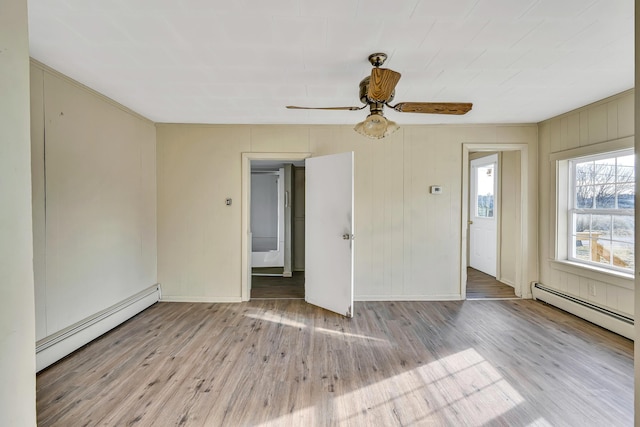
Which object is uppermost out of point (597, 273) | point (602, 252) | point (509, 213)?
point (509, 213)

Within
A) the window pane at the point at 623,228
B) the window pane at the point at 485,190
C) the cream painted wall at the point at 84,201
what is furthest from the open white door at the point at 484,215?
the cream painted wall at the point at 84,201

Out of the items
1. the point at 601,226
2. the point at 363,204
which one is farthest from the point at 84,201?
the point at 601,226

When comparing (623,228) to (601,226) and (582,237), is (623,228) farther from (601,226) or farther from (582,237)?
(582,237)

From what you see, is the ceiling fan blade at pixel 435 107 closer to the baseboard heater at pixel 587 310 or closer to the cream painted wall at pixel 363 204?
the cream painted wall at pixel 363 204

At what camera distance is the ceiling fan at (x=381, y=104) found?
195 cm

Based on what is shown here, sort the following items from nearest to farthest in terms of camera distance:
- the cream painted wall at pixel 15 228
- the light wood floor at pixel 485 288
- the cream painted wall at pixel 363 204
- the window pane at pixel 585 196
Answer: the cream painted wall at pixel 15 228
the window pane at pixel 585 196
the cream painted wall at pixel 363 204
the light wood floor at pixel 485 288

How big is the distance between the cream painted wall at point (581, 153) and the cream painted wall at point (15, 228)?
14.1ft

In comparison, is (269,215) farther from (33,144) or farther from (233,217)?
(33,144)

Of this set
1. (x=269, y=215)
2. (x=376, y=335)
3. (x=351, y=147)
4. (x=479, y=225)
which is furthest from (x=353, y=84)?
(x=479, y=225)

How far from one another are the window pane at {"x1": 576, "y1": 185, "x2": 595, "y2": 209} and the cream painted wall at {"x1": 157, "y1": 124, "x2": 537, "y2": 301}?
0.50m

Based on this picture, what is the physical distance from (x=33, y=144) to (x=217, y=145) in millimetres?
1922

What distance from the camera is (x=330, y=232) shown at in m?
3.58

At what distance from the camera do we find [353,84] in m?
2.60

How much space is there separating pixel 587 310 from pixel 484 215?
243 centimetres
